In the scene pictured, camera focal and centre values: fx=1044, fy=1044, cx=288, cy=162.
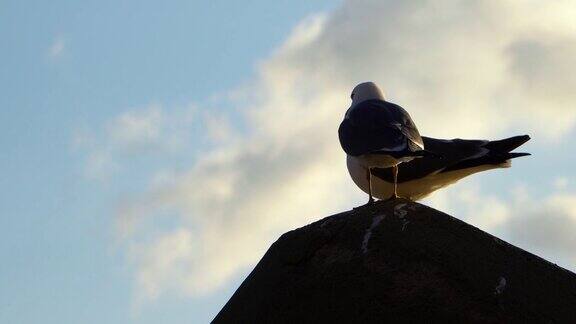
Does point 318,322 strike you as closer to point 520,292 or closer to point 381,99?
point 520,292

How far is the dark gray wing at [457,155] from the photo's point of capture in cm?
1255

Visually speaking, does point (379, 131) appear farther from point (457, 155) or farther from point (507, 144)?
point (507, 144)

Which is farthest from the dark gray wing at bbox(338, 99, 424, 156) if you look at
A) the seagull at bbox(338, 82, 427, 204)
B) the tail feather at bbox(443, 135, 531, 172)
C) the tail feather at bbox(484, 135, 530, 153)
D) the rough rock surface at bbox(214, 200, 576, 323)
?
the rough rock surface at bbox(214, 200, 576, 323)

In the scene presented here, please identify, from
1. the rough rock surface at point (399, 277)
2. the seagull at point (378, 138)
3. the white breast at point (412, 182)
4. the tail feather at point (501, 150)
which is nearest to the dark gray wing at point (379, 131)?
the seagull at point (378, 138)

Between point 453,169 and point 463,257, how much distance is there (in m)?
6.33

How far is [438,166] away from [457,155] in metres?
0.54

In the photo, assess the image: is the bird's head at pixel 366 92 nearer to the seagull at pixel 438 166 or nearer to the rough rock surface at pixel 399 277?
the seagull at pixel 438 166

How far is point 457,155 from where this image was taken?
13344 millimetres

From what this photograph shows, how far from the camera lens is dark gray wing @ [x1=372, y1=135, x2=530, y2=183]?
494 inches

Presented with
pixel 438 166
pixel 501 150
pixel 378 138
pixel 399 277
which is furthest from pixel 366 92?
pixel 399 277

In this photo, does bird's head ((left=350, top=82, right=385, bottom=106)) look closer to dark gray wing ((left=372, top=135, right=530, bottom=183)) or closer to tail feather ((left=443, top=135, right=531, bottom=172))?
dark gray wing ((left=372, top=135, right=530, bottom=183))

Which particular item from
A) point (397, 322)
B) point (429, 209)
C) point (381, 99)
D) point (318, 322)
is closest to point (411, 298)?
point (397, 322)

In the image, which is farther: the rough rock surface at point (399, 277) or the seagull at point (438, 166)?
the seagull at point (438, 166)

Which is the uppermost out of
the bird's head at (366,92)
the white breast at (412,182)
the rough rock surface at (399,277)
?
the bird's head at (366,92)
